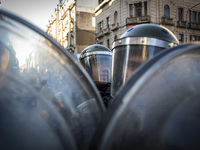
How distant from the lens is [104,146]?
0.77 meters

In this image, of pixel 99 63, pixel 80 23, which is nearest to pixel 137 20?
pixel 80 23

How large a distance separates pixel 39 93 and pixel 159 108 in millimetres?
726

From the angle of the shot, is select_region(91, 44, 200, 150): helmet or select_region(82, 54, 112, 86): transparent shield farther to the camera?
select_region(82, 54, 112, 86): transparent shield

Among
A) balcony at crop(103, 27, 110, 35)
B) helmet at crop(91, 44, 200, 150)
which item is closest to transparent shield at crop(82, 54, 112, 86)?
helmet at crop(91, 44, 200, 150)

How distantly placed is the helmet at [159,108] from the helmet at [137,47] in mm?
1115

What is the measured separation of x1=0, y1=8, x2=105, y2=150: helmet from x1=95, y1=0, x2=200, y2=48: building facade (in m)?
16.6

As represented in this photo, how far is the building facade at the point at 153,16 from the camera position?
16.6 m

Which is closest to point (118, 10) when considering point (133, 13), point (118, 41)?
point (133, 13)

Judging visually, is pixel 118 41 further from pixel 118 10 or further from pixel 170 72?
pixel 118 10

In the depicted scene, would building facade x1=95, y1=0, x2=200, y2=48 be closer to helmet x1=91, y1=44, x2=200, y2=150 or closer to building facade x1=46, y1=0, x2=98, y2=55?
building facade x1=46, y1=0, x2=98, y2=55

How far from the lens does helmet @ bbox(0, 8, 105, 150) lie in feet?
3.12

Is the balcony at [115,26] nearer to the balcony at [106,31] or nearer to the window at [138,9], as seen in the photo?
the balcony at [106,31]

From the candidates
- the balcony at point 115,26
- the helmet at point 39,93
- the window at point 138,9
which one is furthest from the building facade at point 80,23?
the helmet at point 39,93

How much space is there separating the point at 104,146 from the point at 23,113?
1.65ft
